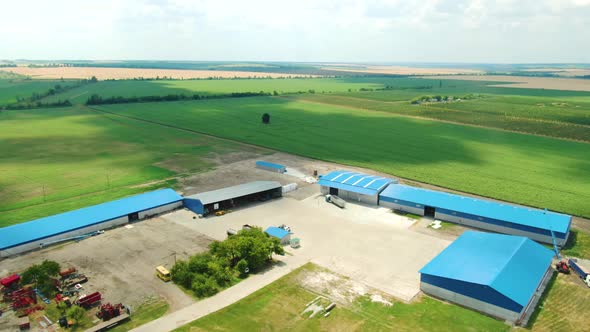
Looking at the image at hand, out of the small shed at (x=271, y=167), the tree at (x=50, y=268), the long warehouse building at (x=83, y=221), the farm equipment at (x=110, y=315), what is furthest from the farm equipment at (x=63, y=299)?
the small shed at (x=271, y=167)

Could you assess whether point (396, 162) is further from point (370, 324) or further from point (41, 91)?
point (41, 91)

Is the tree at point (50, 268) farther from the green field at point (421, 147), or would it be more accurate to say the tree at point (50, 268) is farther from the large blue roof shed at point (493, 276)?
the green field at point (421, 147)

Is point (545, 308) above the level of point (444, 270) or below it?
below

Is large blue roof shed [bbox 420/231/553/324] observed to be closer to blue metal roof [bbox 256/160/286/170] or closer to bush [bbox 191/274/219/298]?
bush [bbox 191/274/219/298]

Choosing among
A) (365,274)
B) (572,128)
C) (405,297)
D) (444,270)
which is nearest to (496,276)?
(444,270)

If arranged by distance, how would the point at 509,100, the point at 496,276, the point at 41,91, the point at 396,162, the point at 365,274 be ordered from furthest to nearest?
the point at 41,91, the point at 509,100, the point at 396,162, the point at 365,274, the point at 496,276
